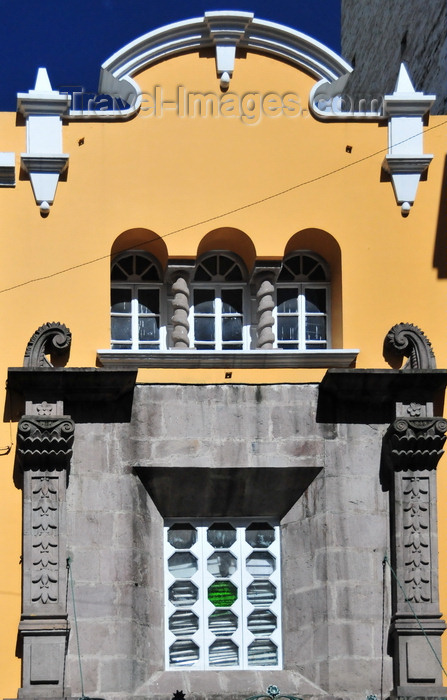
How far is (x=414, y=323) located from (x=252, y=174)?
266 cm

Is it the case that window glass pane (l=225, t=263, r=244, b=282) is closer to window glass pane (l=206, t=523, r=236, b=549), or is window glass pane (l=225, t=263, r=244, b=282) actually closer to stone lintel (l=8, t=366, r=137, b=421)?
stone lintel (l=8, t=366, r=137, b=421)

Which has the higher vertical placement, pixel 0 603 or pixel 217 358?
pixel 217 358

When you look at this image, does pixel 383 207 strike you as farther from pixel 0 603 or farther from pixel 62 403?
pixel 0 603

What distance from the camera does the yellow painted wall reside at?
2380cm

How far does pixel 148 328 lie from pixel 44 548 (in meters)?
3.24

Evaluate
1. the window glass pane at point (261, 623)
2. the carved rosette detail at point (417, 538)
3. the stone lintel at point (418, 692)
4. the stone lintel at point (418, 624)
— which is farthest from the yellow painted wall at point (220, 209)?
the stone lintel at point (418, 692)

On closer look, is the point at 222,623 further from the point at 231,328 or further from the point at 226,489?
the point at 231,328

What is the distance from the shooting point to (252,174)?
24438 millimetres

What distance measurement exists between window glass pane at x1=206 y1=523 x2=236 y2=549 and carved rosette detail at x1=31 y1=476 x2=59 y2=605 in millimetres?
1917

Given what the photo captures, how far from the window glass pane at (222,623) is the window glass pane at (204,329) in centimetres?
333

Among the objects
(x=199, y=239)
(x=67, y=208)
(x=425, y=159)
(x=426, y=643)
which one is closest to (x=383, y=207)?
(x=425, y=159)

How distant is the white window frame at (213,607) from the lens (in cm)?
2317

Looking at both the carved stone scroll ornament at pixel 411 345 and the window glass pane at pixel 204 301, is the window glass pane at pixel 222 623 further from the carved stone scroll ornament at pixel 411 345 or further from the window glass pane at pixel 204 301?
the window glass pane at pixel 204 301

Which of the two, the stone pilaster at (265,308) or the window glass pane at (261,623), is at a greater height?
the stone pilaster at (265,308)
